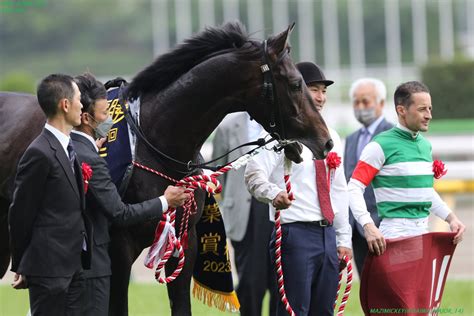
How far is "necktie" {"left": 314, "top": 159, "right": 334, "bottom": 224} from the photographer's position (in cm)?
528

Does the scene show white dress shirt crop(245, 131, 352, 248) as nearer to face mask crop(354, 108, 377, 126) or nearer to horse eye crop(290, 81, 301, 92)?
horse eye crop(290, 81, 301, 92)

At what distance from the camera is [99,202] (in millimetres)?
4480

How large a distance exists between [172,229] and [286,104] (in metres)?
0.88

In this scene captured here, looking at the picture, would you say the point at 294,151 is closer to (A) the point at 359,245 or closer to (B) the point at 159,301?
(A) the point at 359,245

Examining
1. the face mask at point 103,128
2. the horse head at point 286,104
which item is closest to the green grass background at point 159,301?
the horse head at point 286,104

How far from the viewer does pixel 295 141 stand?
195 inches

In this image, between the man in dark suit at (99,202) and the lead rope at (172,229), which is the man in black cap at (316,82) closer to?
the lead rope at (172,229)

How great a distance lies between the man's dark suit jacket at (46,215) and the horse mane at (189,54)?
988mm

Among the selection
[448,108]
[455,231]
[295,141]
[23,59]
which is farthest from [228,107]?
[23,59]

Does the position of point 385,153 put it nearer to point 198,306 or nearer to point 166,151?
point 166,151

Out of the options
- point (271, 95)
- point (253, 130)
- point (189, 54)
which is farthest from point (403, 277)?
point (253, 130)

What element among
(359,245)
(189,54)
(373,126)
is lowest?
(359,245)

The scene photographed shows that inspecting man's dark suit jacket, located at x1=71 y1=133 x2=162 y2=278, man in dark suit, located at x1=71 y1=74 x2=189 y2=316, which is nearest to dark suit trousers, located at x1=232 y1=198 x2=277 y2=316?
man in dark suit, located at x1=71 y1=74 x2=189 y2=316

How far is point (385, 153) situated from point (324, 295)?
2.92 ft
